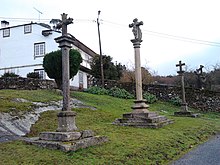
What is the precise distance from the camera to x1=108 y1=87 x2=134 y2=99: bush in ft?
79.7

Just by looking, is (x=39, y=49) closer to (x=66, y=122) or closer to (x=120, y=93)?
(x=120, y=93)

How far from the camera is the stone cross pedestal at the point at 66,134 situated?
6281 mm

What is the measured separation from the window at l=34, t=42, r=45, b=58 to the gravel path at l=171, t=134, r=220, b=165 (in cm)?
2603

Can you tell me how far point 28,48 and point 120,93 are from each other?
46.8 feet

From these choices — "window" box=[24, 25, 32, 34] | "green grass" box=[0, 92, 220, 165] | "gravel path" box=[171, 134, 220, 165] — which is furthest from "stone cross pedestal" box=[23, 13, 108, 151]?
"window" box=[24, 25, 32, 34]

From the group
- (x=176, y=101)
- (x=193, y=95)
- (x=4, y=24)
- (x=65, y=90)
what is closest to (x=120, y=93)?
(x=176, y=101)

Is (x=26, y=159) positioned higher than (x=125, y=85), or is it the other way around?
(x=125, y=85)

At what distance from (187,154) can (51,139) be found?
3.54m

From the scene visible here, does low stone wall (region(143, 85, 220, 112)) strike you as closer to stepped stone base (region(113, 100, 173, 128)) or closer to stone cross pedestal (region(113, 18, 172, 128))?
stone cross pedestal (region(113, 18, 172, 128))

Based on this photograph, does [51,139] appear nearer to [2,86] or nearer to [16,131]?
[16,131]

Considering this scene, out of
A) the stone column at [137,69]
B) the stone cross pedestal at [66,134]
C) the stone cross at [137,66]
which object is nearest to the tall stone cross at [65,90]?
the stone cross pedestal at [66,134]

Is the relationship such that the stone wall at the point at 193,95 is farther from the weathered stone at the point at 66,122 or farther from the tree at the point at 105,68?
the weathered stone at the point at 66,122

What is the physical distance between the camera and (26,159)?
5.38 m

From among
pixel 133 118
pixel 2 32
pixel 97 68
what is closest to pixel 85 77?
pixel 97 68
